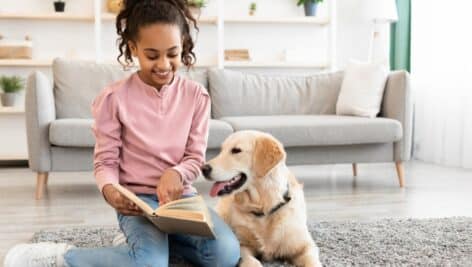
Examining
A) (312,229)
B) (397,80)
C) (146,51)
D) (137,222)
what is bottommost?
(312,229)

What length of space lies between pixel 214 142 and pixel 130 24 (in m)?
1.62

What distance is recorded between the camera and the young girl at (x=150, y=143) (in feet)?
5.58

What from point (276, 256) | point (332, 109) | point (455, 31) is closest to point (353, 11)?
point (455, 31)

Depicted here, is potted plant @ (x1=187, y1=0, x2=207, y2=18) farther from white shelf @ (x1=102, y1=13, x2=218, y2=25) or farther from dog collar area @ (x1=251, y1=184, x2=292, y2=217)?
dog collar area @ (x1=251, y1=184, x2=292, y2=217)

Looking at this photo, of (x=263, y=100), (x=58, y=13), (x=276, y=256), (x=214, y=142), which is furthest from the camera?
(x=58, y=13)

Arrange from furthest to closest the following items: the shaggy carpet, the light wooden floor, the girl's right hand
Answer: the light wooden floor
the shaggy carpet
the girl's right hand

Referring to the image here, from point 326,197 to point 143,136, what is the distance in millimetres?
1684

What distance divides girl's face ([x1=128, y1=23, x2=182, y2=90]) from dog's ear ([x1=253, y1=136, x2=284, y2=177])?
365 mm

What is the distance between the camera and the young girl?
5.58 feet

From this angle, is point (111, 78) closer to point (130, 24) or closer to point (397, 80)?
point (397, 80)

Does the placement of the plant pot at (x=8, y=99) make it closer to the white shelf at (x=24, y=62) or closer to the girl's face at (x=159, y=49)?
the white shelf at (x=24, y=62)

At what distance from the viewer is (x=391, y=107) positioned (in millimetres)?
3713

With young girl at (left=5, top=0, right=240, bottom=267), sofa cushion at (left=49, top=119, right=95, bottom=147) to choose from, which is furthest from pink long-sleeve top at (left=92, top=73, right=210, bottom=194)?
sofa cushion at (left=49, top=119, right=95, bottom=147)

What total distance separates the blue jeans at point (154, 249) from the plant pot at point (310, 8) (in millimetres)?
3693
